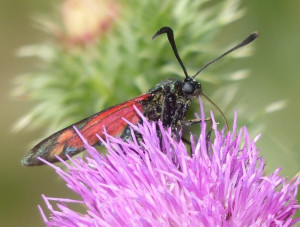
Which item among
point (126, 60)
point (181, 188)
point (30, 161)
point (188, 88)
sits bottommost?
point (181, 188)

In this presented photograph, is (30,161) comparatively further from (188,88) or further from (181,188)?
(188,88)

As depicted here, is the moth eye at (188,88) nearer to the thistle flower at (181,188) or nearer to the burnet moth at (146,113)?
the burnet moth at (146,113)

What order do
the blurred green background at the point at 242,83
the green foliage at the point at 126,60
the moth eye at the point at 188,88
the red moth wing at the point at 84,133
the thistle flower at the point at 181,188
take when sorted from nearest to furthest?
1. the thistle flower at the point at 181,188
2. the red moth wing at the point at 84,133
3. the moth eye at the point at 188,88
4. the green foliage at the point at 126,60
5. the blurred green background at the point at 242,83

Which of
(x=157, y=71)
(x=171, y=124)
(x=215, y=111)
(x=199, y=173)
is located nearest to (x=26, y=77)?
(x=157, y=71)

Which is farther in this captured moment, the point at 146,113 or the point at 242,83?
the point at 242,83

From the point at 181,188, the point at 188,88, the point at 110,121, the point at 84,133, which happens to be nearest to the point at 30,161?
the point at 84,133

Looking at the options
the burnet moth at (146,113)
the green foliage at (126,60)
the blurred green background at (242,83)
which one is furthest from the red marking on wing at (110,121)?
the blurred green background at (242,83)

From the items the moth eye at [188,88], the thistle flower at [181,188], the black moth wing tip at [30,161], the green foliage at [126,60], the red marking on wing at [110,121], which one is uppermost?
the green foliage at [126,60]
